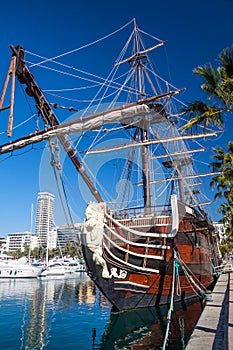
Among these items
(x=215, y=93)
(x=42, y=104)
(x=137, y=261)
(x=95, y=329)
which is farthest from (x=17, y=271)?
(x=215, y=93)

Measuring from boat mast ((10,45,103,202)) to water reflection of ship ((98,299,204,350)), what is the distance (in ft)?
19.3

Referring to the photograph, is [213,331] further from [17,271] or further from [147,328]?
[17,271]

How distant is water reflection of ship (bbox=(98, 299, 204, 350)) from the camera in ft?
29.8

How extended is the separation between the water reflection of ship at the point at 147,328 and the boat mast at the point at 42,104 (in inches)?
231

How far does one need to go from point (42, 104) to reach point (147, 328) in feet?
34.6

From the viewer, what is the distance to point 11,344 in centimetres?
973

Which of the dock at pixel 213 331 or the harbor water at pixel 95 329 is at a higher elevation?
the dock at pixel 213 331

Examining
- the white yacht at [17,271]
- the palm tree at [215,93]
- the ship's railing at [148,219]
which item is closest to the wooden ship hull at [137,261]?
the ship's railing at [148,219]

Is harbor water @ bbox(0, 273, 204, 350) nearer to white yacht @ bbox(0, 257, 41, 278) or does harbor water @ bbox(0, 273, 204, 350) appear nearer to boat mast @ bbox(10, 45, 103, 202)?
boat mast @ bbox(10, 45, 103, 202)

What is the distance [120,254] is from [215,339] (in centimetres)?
790

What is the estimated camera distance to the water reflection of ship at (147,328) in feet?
29.8

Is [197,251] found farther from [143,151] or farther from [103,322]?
[143,151]

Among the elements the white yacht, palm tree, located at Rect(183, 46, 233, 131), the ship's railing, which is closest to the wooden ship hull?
the ship's railing

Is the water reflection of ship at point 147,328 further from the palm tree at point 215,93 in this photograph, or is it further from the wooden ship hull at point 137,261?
the palm tree at point 215,93
